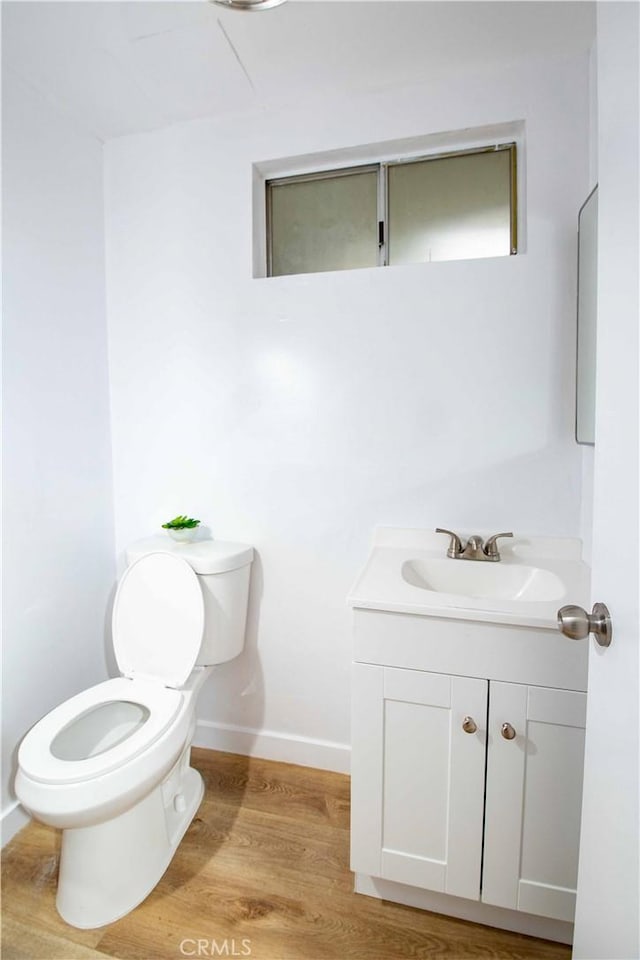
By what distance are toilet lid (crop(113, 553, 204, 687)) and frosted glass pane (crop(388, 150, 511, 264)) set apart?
4.40ft

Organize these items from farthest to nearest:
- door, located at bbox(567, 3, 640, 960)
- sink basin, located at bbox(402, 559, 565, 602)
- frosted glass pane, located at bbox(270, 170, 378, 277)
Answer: frosted glass pane, located at bbox(270, 170, 378, 277) → sink basin, located at bbox(402, 559, 565, 602) → door, located at bbox(567, 3, 640, 960)

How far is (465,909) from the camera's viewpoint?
1.24 meters

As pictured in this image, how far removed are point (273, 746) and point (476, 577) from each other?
1.07 metres

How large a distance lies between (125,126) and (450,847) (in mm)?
2526

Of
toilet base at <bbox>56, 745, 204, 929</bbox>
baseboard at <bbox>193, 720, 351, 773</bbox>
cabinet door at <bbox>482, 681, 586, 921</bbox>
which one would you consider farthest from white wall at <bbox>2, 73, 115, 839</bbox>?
cabinet door at <bbox>482, 681, 586, 921</bbox>

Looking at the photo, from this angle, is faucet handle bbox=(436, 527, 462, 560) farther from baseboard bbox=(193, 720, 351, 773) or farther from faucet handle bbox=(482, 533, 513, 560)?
baseboard bbox=(193, 720, 351, 773)

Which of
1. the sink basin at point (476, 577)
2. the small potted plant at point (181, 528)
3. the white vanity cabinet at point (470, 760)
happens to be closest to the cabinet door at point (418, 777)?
the white vanity cabinet at point (470, 760)

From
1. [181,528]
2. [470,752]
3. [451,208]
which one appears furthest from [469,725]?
[451,208]

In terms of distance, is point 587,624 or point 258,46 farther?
point 258,46

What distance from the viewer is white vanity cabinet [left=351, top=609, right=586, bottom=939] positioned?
108 centimetres

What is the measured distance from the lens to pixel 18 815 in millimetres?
1528

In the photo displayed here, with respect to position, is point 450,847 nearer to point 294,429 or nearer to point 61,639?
point 294,429

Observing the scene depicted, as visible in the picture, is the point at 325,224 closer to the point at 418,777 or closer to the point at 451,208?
the point at 451,208

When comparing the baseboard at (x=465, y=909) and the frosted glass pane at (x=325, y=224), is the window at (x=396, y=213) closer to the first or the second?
the frosted glass pane at (x=325, y=224)
